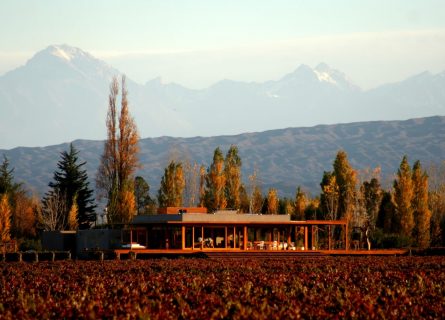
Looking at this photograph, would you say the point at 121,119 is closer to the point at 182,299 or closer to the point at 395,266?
the point at 395,266

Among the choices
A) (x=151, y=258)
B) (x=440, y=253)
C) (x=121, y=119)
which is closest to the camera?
(x=151, y=258)

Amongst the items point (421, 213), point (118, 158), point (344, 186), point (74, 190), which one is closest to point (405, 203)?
point (421, 213)

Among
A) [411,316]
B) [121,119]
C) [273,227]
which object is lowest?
[411,316]

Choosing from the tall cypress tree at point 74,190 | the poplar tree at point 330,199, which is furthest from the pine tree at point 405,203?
the tall cypress tree at point 74,190

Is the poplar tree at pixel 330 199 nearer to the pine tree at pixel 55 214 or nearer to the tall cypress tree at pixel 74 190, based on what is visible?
the tall cypress tree at pixel 74 190

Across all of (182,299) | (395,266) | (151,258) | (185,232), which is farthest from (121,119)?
(182,299)

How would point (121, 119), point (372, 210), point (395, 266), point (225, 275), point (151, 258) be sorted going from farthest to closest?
point (372, 210)
point (121, 119)
point (151, 258)
point (395, 266)
point (225, 275)

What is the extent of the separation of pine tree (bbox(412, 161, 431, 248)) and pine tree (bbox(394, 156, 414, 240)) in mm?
494

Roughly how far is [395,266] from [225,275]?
1038cm

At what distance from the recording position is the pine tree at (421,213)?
67.0 m

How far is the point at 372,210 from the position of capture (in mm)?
79312

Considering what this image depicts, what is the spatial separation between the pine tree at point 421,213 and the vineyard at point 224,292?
82.1 feet

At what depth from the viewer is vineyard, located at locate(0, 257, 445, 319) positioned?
76.5ft

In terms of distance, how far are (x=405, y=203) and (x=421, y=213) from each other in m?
1.34
